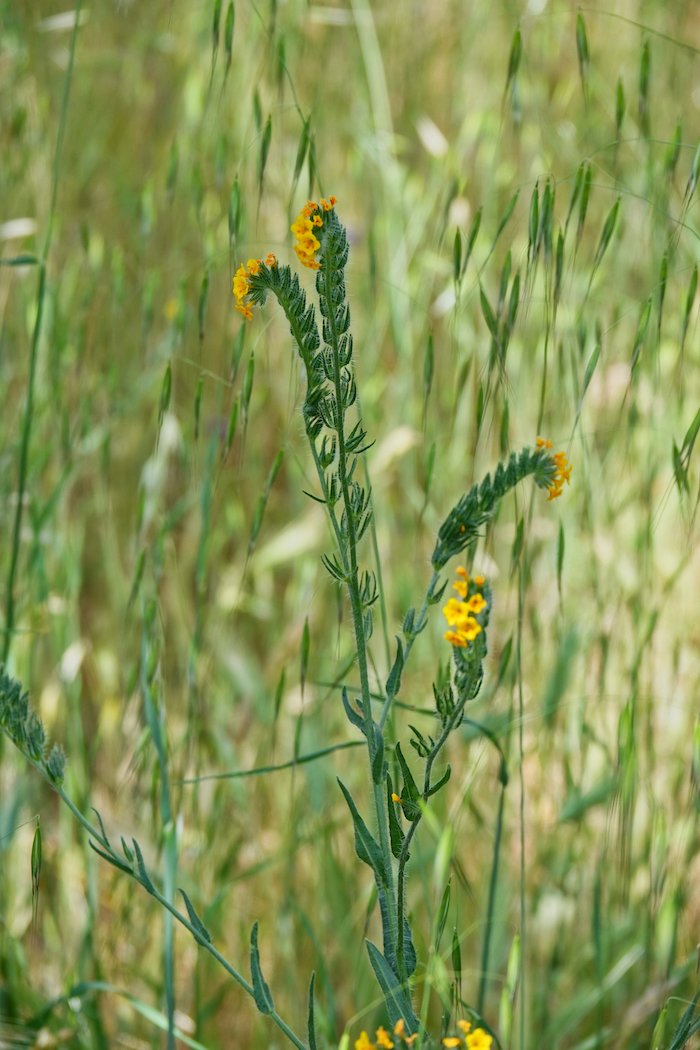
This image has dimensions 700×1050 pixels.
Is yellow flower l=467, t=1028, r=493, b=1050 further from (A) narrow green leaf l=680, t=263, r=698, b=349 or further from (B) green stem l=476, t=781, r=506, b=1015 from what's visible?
(A) narrow green leaf l=680, t=263, r=698, b=349

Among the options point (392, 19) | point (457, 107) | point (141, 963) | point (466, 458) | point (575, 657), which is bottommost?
point (141, 963)

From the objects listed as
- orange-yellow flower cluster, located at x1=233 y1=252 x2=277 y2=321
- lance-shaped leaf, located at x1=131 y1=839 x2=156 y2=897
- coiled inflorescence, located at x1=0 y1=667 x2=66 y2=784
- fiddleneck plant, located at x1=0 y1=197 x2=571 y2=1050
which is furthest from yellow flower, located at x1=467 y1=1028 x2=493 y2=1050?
orange-yellow flower cluster, located at x1=233 y1=252 x2=277 y2=321

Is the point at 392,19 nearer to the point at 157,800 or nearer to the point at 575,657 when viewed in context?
the point at 575,657

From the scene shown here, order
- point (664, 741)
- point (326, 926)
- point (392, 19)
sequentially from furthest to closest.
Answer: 1. point (392, 19)
2. point (664, 741)
3. point (326, 926)

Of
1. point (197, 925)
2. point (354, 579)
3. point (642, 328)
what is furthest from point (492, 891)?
point (642, 328)

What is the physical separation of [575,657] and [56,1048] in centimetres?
95

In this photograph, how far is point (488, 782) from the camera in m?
1.60

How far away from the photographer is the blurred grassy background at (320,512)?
119 cm

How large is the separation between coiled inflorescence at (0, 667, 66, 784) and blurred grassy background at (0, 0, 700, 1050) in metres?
0.29

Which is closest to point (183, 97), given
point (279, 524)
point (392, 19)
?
point (392, 19)

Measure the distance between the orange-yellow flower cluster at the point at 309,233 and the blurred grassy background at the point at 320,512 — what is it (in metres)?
0.26

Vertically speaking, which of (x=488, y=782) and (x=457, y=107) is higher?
(x=457, y=107)

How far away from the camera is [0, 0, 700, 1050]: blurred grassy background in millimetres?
1190

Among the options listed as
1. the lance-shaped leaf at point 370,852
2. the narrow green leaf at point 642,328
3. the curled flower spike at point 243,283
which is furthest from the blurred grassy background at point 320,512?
the curled flower spike at point 243,283
